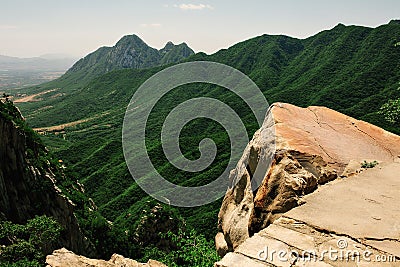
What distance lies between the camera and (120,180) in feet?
168

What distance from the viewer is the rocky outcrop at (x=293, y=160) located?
477 cm

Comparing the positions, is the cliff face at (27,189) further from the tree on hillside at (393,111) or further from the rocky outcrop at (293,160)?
the tree on hillside at (393,111)

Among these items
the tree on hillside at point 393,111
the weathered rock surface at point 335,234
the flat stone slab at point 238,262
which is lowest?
the flat stone slab at point 238,262

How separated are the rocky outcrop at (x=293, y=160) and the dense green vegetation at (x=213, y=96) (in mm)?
21030

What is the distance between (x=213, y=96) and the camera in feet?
343

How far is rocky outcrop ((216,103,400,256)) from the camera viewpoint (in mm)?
4770

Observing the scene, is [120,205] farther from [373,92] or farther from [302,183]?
[373,92]

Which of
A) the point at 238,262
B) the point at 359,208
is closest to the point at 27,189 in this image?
the point at 238,262

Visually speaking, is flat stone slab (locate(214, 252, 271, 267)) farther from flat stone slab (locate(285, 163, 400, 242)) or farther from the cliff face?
the cliff face

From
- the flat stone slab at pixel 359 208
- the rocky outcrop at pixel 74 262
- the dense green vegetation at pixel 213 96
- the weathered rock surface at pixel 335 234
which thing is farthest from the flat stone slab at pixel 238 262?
the dense green vegetation at pixel 213 96

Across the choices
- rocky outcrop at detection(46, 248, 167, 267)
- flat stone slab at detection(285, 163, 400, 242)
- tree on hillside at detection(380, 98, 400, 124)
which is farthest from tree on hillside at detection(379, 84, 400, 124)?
rocky outcrop at detection(46, 248, 167, 267)

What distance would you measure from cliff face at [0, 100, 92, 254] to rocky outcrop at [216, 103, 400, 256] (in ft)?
44.3

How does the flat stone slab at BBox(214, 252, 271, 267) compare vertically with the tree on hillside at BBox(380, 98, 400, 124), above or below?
below

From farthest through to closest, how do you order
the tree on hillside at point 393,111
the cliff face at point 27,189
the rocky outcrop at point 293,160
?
the cliff face at point 27,189, the tree on hillside at point 393,111, the rocky outcrop at point 293,160
